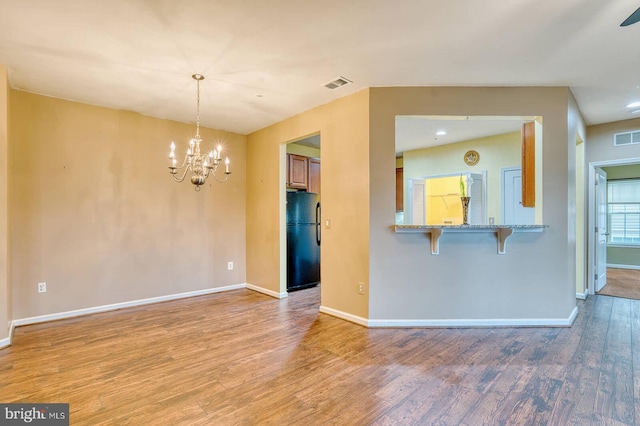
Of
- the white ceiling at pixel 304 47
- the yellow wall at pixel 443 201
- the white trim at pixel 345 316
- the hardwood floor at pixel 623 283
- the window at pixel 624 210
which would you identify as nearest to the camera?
the white ceiling at pixel 304 47

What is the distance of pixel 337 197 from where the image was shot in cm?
391

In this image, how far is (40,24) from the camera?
2.33 metres

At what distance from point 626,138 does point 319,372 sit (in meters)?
5.53

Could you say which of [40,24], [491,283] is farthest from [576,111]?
[40,24]

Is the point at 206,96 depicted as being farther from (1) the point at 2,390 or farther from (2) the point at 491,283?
(2) the point at 491,283

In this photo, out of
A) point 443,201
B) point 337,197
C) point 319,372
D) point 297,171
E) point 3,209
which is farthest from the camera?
point 443,201

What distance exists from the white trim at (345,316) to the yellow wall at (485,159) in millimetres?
3470

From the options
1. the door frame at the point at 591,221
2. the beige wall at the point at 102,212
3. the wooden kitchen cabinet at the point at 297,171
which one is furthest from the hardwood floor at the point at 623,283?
the beige wall at the point at 102,212

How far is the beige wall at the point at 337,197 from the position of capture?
360 centimetres

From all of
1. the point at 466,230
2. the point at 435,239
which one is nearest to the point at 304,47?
Answer: the point at 435,239

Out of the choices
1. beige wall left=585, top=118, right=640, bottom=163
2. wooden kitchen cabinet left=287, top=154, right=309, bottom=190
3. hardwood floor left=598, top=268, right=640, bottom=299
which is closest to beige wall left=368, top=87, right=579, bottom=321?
beige wall left=585, top=118, right=640, bottom=163

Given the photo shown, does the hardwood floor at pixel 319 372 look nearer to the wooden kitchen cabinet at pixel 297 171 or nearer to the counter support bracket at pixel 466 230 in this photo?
the counter support bracket at pixel 466 230

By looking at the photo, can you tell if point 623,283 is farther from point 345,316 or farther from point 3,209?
point 3,209

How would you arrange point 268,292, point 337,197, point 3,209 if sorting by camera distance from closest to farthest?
point 3,209 < point 337,197 < point 268,292
